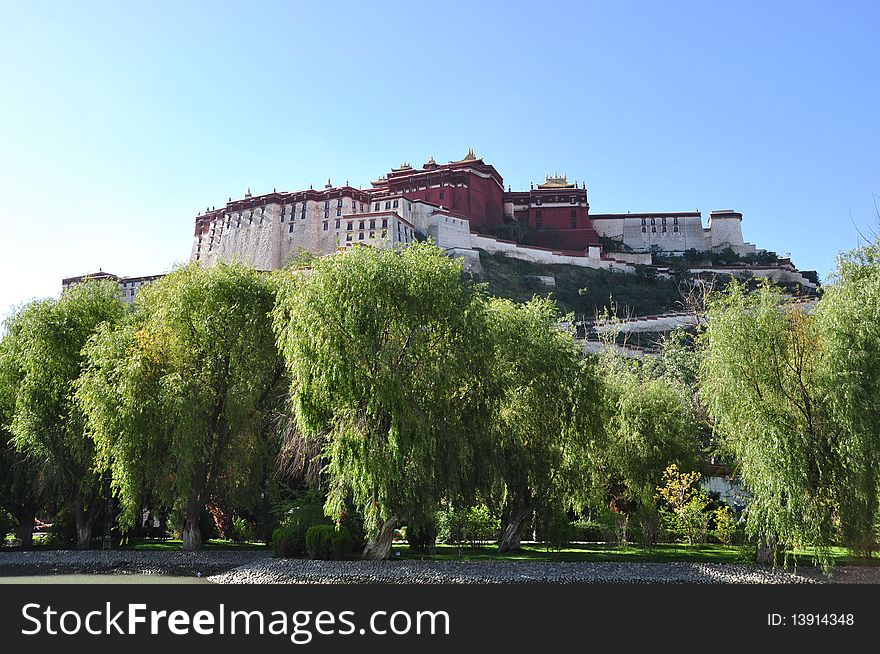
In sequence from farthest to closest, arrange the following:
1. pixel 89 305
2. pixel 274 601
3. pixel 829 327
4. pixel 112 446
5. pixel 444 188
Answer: pixel 444 188, pixel 89 305, pixel 112 446, pixel 829 327, pixel 274 601

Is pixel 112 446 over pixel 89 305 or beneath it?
beneath

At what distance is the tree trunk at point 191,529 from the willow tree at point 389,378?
222 inches

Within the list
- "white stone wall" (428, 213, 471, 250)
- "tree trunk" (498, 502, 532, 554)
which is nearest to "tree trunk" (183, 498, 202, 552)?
"tree trunk" (498, 502, 532, 554)

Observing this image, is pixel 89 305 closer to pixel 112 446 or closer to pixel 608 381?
pixel 112 446

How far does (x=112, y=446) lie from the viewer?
62.4ft

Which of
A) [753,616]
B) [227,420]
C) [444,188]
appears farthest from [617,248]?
[753,616]

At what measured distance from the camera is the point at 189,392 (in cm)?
1905

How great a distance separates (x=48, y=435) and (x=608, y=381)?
54.5 ft

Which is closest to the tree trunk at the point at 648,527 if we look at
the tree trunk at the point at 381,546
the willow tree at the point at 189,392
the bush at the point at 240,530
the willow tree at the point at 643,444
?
the willow tree at the point at 643,444

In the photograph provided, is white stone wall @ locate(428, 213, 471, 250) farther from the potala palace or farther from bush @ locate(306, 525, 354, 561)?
bush @ locate(306, 525, 354, 561)

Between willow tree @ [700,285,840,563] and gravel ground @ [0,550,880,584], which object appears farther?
gravel ground @ [0,550,880,584]

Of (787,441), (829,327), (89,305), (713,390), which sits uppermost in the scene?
(89,305)

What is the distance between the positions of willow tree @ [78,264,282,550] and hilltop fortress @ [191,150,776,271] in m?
45.2

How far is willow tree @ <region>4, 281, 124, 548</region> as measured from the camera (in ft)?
68.7
